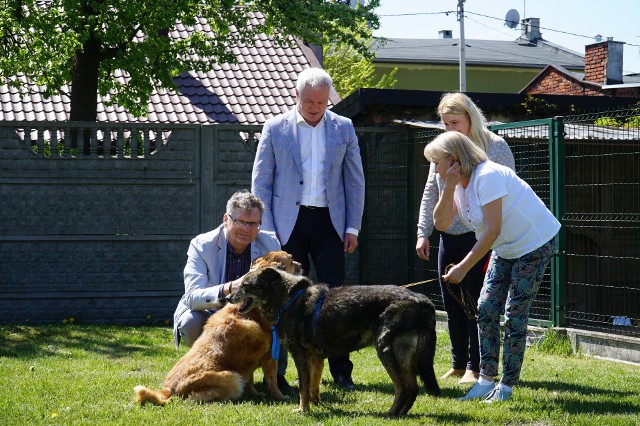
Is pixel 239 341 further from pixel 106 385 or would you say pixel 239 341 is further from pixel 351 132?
pixel 351 132

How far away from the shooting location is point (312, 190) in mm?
7066

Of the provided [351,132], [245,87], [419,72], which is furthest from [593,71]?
[351,132]

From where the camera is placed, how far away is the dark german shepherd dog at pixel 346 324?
18.9 feet

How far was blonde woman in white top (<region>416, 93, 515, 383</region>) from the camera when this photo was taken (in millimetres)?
6777

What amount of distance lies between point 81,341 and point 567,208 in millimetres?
5601

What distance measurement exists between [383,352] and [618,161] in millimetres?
6210

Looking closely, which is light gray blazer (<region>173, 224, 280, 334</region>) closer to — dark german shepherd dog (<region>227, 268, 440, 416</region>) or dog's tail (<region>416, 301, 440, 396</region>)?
dark german shepherd dog (<region>227, 268, 440, 416</region>)

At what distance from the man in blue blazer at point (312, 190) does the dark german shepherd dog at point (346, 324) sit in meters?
0.93

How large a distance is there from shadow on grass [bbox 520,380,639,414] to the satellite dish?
46866 mm

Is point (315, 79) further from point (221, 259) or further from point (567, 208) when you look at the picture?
point (567, 208)

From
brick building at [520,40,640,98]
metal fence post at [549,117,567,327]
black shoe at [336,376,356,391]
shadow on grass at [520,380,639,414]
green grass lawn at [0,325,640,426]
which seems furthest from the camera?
brick building at [520,40,640,98]

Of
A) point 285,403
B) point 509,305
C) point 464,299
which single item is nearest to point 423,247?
point 464,299

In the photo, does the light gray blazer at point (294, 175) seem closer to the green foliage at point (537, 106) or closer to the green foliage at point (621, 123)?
the green foliage at point (621, 123)

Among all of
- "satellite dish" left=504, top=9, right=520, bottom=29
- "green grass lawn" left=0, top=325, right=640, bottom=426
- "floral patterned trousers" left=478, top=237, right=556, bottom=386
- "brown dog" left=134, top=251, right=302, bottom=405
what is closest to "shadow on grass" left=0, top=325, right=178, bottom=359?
"green grass lawn" left=0, top=325, right=640, bottom=426
